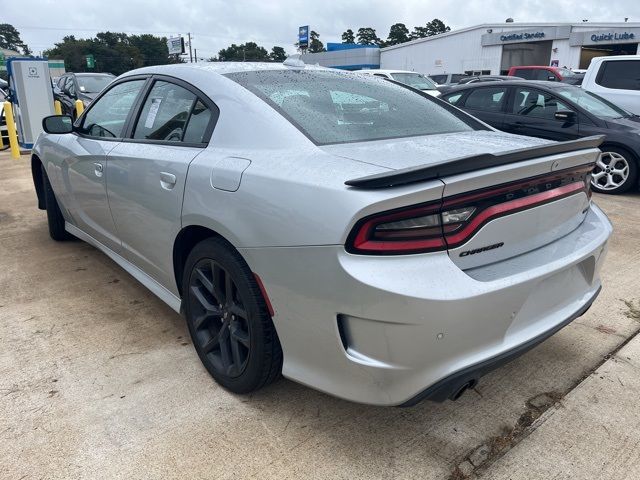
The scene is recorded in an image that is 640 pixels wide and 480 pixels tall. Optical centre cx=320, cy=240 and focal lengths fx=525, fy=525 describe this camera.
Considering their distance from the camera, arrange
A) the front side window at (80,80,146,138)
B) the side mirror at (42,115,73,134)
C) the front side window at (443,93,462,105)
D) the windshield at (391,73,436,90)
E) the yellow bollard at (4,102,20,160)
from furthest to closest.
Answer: the windshield at (391,73,436,90), the yellow bollard at (4,102,20,160), the front side window at (443,93,462,105), the side mirror at (42,115,73,134), the front side window at (80,80,146,138)

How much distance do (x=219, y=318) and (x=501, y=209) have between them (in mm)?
1379

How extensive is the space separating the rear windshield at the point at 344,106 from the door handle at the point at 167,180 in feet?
1.86

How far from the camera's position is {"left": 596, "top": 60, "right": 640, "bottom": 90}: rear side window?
337 inches

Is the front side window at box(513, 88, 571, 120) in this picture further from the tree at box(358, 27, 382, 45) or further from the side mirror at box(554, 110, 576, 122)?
the tree at box(358, 27, 382, 45)

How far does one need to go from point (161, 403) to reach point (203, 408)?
0.21m

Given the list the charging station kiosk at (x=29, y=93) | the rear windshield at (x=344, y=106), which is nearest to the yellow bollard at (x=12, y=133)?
the charging station kiosk at (x=29, y=93)

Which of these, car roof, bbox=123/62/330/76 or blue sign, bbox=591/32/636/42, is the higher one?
blue sign, bbox=591/32/636/42

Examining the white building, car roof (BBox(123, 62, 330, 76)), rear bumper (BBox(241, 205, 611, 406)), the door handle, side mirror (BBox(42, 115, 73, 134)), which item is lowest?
rear bumper (BBox(241, 205, 611, 406))

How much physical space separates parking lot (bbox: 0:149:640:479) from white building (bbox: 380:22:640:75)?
115ft

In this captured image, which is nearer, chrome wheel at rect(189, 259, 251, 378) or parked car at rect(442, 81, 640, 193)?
chrome wheel at rect(189, 259, 251, 378)

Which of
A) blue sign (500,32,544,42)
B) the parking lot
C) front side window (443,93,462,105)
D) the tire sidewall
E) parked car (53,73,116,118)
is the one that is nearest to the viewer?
the parking lot

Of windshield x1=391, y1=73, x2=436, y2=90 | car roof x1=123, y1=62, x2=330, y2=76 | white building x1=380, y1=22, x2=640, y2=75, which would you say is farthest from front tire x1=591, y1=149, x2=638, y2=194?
white building x1=380, y1=22, x2=640, y2=75

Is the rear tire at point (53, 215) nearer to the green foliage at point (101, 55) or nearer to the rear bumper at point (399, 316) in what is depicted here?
the rear bumper at point (399, 316)

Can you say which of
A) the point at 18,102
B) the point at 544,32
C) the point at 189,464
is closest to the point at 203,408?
the point at 189,464
